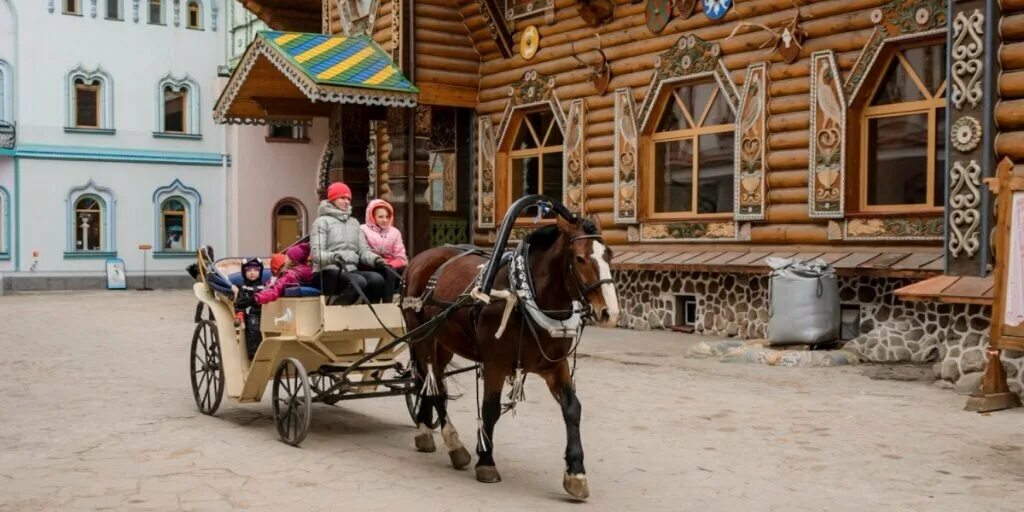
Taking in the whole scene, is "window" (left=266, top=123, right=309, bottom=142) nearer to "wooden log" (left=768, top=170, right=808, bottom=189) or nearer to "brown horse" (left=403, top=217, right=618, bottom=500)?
"wooden log" (left=768, top=170, right=808, bottom=189)

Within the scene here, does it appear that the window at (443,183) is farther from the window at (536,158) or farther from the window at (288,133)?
the window at (288,133)

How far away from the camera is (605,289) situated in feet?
21.1

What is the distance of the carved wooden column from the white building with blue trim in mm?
28526

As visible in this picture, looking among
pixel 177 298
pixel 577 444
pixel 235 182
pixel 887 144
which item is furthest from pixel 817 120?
pixel 235 182

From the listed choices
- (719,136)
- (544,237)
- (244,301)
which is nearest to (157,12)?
(719,136)

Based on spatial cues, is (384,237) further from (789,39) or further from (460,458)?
(789,39)

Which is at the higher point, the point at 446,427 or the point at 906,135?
the point at 906,135

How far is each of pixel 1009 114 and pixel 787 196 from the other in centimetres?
444

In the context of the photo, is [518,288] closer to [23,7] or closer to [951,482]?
[951,482]

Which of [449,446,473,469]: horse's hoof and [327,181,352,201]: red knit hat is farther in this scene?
[327,181,352,201]: red knit hat

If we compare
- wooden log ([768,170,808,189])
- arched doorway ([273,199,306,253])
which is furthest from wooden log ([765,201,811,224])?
arched doorway ([273,199,306,253])

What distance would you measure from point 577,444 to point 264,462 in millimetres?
2424

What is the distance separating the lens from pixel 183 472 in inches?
291

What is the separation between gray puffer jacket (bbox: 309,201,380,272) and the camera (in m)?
8.74
